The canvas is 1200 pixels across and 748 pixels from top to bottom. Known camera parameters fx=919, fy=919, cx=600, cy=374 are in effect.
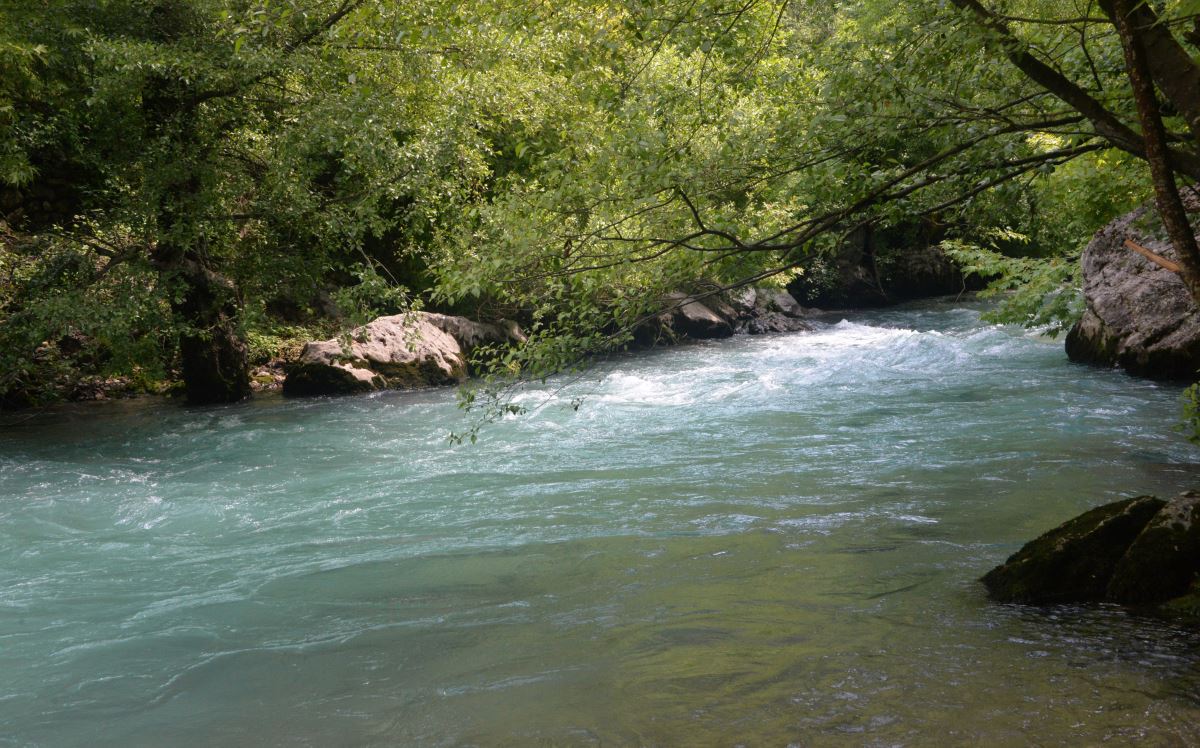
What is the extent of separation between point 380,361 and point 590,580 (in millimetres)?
10839

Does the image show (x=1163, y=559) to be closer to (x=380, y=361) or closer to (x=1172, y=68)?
(x=1172, y=68)

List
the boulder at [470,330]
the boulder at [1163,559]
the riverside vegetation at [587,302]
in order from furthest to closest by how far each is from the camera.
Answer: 1. the boulder at [470,330]
2. the riverside vegetation at [587,302]
3. the boulder at [1163,559]

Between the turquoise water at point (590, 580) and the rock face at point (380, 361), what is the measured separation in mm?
2731

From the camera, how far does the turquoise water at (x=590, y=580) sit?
412cm

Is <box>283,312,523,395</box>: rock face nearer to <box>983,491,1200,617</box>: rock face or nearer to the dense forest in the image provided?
the dense forest

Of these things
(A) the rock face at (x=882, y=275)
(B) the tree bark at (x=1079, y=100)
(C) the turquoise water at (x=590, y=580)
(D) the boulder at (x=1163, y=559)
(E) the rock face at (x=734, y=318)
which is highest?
(B) the tree bark at (x=1079, y=100)

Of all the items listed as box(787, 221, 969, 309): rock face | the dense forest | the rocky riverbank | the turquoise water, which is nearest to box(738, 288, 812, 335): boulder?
box(787, 221, 969, 309): rock face

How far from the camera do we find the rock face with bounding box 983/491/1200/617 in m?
4.78

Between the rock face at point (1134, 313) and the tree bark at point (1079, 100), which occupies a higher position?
the tree bark at point (1079, 100)

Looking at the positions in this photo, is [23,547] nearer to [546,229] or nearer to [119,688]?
[119,688]

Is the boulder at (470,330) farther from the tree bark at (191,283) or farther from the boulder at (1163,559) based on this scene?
the boulder at (1163,559)

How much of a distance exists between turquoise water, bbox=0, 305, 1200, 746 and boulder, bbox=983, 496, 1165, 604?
0.59ft

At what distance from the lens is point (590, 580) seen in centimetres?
613

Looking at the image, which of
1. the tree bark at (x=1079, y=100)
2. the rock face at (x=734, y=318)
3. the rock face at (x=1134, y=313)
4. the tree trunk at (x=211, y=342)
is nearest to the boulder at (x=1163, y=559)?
the tree bark at (x=1079, y=100)
